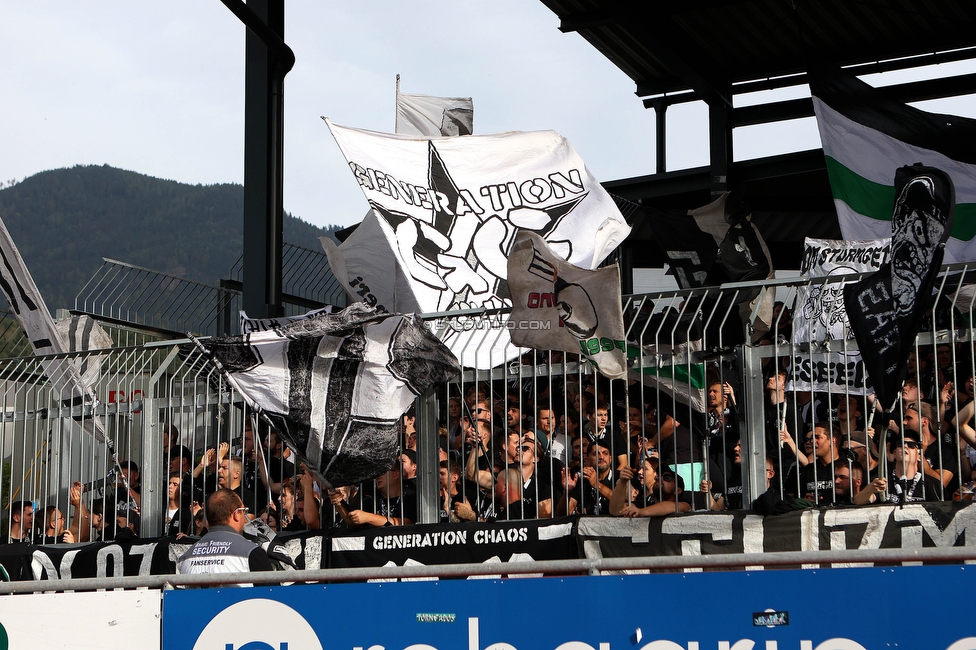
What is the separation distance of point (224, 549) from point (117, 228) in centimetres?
18826

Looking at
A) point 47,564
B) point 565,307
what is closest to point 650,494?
point 565,307

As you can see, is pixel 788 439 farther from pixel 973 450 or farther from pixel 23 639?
pixel 23 639

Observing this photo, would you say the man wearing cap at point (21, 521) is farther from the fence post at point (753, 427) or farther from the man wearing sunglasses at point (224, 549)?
the fence post at point (753, 427)

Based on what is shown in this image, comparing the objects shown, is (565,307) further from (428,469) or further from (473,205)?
(473,205)

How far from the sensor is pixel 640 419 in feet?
27.8

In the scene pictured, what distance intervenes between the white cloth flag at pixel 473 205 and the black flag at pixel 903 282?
3259 mm

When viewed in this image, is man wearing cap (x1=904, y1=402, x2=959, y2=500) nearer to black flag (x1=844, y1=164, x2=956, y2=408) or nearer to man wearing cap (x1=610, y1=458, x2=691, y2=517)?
black flag (x1=844, y1=164, x2=956, y2=408)

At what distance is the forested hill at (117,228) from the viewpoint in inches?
6836

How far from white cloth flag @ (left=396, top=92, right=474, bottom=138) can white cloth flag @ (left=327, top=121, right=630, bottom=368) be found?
1.42 meters

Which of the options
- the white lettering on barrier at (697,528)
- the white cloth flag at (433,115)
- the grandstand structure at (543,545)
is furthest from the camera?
the white cloth flag at (433,115)

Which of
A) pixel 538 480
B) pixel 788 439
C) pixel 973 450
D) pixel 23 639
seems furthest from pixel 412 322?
pixel 973 450

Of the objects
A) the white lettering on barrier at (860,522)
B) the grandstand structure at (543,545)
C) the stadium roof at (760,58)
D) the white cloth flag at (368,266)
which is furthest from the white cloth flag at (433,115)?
the white lettering on barrier at (860,522)

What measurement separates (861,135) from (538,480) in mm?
5197

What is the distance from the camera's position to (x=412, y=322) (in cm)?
930
